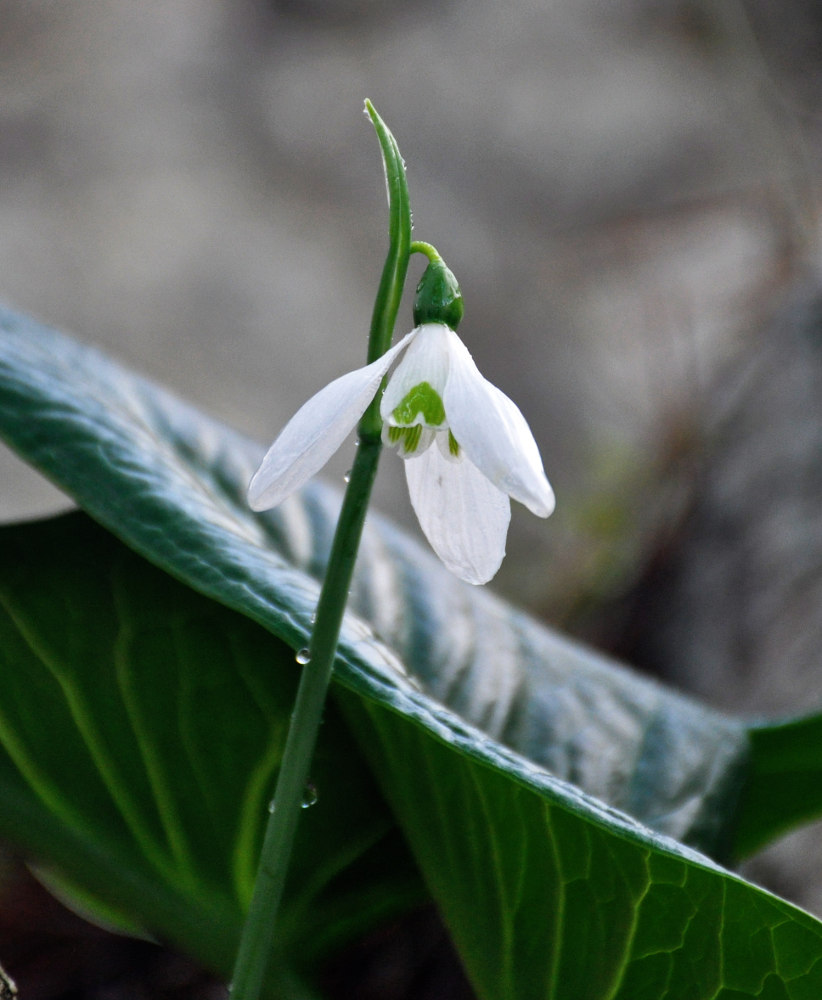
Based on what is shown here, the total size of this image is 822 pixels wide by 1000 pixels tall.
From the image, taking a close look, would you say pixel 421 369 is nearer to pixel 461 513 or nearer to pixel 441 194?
pixel 461 513

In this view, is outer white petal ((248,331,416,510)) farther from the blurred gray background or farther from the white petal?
the blurred gray background

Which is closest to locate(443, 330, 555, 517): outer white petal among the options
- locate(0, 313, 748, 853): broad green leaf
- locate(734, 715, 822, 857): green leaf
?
locate(0, 313, 748, 853): broad green leaf

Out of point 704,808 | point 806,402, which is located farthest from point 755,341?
point 704,808

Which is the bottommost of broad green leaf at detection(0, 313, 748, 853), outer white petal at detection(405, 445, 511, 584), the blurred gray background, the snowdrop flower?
broad green leaf at detection(0, 313, 748, 853)

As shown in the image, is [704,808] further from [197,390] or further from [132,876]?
[197,390]

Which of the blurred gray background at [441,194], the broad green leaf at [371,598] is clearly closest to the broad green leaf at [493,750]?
the broad green leaf at [371,598]

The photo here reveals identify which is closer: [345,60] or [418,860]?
[418,860]
